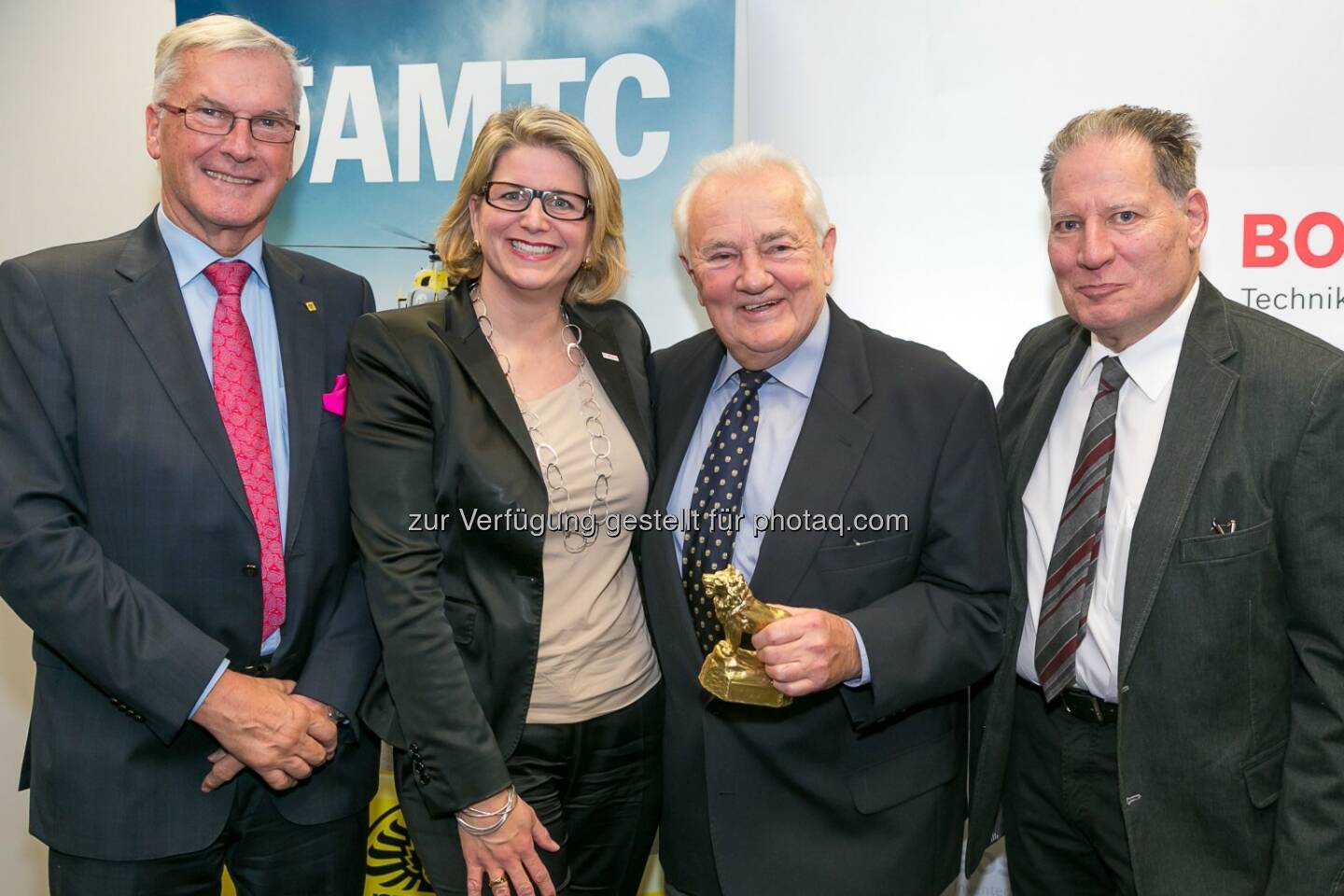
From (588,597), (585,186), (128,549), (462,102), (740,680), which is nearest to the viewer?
(740,680)

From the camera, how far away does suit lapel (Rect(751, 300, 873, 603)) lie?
2.13 meters

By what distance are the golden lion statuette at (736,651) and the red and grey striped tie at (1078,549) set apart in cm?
61

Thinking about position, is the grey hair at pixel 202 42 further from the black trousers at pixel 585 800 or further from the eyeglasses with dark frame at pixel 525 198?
the black trousers at pixel 585 800

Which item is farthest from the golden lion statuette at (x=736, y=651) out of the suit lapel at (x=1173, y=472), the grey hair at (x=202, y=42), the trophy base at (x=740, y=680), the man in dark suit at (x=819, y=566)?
the grey hair at (x=202, y=42)

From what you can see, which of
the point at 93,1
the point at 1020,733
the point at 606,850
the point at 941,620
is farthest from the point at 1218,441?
the point at 93,1

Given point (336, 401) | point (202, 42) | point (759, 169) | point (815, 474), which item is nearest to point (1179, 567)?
point (815, 474)

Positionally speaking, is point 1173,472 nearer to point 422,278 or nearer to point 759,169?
point 759,169

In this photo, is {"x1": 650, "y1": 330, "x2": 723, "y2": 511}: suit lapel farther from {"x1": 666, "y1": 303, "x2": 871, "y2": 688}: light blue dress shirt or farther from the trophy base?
the trophy base

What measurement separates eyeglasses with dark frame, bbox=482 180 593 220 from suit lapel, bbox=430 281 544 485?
26 centimetres

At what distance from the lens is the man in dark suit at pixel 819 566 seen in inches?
84.2

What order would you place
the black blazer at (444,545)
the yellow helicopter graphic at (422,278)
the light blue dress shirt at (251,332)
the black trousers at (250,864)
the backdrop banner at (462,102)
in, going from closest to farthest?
the black blazer at (444,545)
the black trousers at (250,864)
the light blue dress shirt at (251,332)
the backdrop banner at (462,102)
the yellow helicopter graphic at (422,278)

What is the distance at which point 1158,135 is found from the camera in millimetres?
2170

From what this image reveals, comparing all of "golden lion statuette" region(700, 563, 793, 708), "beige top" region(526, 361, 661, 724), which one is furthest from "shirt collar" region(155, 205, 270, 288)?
"golden lion statuette" region(700, 563, 793, 708)

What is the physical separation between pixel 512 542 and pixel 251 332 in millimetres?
806
